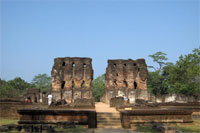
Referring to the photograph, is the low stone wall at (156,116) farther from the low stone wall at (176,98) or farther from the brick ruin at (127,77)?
the brick ruin at (127,77)

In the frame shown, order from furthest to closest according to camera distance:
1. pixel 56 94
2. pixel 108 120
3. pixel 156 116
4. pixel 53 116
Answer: pixel 56 94 < pixel 108 120 < pixel 156 116 < pixel 53 116

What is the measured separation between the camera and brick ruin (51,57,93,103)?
24.5 metres

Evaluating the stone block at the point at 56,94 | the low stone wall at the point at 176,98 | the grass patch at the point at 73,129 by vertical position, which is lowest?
the grass patch at the point at 73,129

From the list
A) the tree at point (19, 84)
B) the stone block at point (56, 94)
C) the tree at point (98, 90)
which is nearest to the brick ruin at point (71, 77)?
the stone block at point (56, 94)

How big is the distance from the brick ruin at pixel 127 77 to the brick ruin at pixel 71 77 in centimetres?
232

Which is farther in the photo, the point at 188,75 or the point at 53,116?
the point at 188,75

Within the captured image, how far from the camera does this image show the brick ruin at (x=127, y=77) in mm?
25344

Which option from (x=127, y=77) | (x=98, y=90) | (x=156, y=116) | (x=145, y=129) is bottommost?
(x=145, y=129)

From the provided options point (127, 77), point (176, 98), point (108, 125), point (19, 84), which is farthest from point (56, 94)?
point (19, 84)

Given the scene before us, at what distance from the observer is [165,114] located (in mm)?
10773

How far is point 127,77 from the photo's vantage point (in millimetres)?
25609

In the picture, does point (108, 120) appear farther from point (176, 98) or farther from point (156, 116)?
point (176, 98)

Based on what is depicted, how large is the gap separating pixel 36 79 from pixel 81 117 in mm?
56748

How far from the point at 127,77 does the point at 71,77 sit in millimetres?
6047
